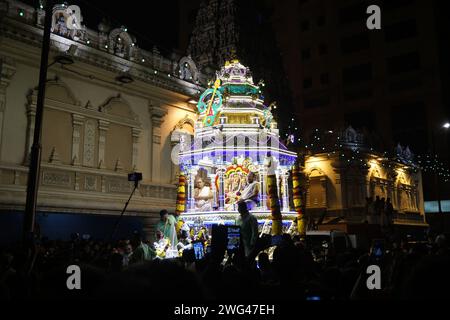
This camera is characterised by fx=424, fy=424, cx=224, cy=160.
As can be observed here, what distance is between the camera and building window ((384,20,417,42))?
3928 centimetres

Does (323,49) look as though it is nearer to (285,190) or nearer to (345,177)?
(345,177)

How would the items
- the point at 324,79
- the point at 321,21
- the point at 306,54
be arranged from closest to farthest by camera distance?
1. the point at 324,79
2. the point at 321,21
3. the point at 306,54

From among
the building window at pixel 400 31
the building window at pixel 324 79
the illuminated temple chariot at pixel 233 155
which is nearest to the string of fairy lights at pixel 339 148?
the illuminated temple chariot at pixel 233 155

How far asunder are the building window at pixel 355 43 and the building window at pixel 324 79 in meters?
2.89

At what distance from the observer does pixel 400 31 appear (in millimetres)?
40219

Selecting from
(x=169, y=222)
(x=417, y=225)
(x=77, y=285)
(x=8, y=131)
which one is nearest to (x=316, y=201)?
(x=417, y=225)

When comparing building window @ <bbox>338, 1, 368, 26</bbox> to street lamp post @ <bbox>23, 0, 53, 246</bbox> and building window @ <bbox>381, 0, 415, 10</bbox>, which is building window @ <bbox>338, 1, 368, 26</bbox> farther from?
street lamp post @ <bbox>23, 0, 53, 246</bbox>

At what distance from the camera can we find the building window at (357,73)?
42188 millimetres

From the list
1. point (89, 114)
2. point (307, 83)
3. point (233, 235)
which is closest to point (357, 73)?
point (307, 83)

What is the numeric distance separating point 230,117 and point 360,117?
27.8 meters

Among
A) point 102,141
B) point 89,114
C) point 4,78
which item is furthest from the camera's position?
point 102,141

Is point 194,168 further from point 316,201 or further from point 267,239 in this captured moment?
point 316,201

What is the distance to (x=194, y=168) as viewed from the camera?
62.1 ft

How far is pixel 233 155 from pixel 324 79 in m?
30.2
